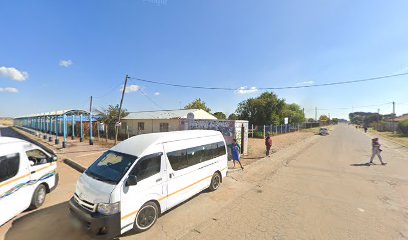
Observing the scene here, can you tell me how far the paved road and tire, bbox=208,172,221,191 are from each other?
19cm

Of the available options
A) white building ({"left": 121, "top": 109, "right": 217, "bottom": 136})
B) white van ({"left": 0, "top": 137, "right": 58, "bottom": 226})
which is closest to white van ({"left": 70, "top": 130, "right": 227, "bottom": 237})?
white van ({"left": 0, "top": 137, "right": 58, "bottom": 226})

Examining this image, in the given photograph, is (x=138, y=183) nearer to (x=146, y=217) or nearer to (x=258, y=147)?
(x=146, y=217)

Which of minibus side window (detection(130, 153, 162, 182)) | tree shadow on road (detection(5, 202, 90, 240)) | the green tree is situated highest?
the green tree

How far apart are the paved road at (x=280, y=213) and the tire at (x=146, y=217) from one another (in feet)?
0.50

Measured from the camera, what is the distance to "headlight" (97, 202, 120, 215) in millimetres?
3875

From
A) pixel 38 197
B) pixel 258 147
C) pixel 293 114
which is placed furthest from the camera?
pixel 293 114

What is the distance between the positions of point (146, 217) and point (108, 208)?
0.98m

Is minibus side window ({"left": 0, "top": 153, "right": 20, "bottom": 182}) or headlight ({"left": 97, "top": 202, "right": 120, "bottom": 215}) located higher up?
minibus side window ({"left": 0, "top": 153, "right": 20, "bottom": 182})

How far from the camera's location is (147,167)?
182 inches

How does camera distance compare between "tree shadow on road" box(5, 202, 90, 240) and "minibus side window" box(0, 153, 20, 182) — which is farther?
"minibus side window" box(0, 153, 20, 182)

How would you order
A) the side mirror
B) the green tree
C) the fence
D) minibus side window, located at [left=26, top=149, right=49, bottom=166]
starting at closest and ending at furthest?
the side mirror
minibus side window, located at [left=26, top=149, right=49, bottom=166]
the fence
the green tree

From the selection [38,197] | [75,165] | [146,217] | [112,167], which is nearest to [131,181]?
[112,167]

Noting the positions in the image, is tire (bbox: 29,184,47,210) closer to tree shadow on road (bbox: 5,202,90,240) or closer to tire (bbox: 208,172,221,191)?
tree shadow on road (bbox: 5,202,90,240)

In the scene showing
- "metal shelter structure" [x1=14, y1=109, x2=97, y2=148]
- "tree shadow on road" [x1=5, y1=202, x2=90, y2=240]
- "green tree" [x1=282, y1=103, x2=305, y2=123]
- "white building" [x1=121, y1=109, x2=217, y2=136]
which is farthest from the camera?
"green tree" [x1=282, y1=103, x2=305, y2=123]
